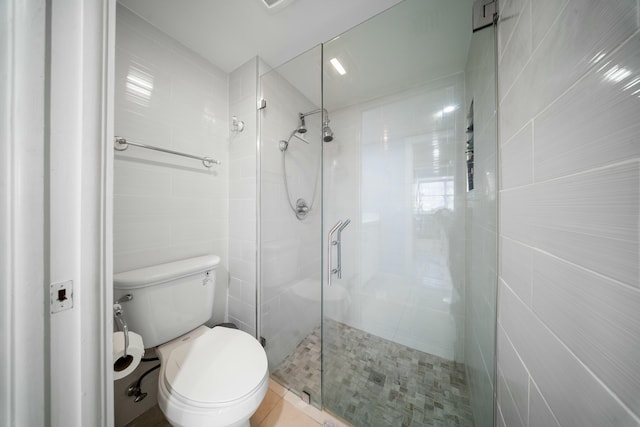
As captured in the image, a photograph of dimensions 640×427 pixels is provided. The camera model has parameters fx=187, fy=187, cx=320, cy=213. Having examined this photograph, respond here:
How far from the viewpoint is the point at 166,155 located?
3.59 ft

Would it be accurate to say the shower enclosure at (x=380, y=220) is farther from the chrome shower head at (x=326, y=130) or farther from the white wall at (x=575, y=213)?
the white wall at (x=575, y=213)

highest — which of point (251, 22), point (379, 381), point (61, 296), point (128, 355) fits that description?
point (251, 22)

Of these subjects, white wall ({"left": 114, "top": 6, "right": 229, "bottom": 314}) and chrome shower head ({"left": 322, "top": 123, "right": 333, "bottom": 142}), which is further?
chrome shower head ({"left": 322, "top": 123, "right": 333, "bottom": 142})

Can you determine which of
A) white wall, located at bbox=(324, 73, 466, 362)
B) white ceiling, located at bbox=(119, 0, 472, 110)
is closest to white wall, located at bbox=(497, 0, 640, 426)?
white ceiling, located at bbox=(119, 0, 472, 110)

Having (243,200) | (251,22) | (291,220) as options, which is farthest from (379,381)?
(251,22)

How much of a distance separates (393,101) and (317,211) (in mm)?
996

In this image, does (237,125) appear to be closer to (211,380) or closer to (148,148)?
(148,148)

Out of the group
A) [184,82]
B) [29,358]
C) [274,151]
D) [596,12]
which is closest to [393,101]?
[274,151]

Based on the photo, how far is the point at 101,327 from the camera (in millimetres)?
462

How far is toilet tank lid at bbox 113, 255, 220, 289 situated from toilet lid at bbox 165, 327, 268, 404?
0.35 m

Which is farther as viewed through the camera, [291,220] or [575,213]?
[291,220]

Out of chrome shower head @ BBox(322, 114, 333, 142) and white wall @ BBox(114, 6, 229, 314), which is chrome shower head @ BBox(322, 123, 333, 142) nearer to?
chrome shower head @ BBox(322, 114, 333, 142)

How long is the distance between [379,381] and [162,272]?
140 cm

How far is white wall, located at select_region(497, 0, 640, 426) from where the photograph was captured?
0.24 meters
